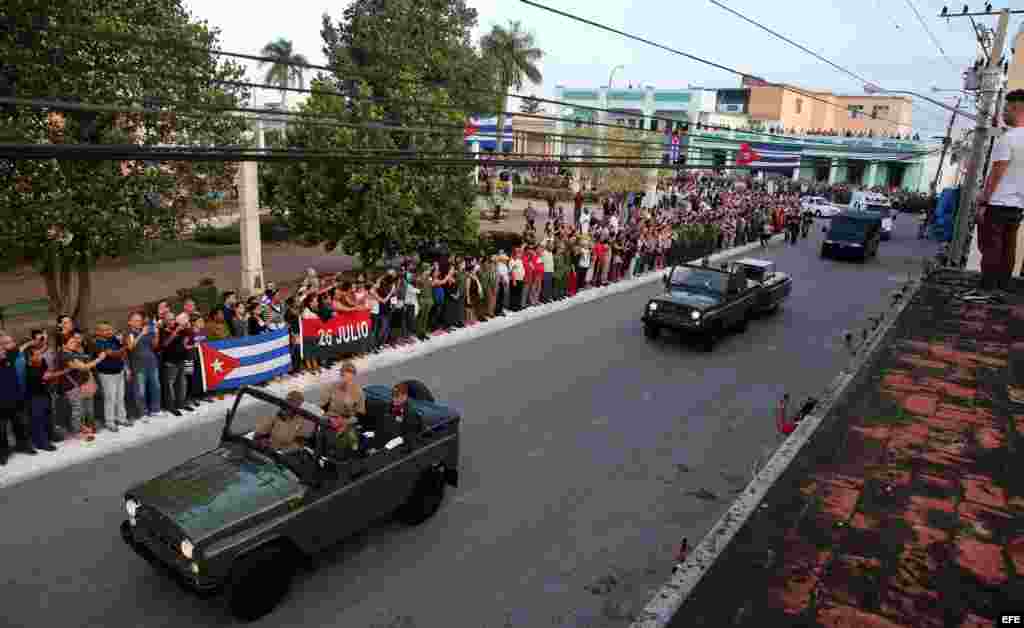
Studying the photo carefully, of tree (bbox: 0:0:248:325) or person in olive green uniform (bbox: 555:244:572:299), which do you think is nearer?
tree (bbox: 0:0:248:325)

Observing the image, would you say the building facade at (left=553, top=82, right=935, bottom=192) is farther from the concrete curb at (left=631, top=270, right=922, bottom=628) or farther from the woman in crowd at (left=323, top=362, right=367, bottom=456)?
the concrete curb at (left=631, top=270, right=922, bottom=628)

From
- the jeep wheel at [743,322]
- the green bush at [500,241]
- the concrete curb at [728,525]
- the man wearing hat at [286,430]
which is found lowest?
the jeep wheel at [743,322]

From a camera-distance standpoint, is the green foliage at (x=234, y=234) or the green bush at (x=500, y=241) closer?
the green bush at (x=500, y=241)

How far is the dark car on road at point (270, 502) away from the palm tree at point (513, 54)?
1747 inches

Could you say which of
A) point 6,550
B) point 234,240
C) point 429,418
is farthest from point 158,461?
point 234,240

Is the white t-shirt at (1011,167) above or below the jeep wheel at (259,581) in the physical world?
above

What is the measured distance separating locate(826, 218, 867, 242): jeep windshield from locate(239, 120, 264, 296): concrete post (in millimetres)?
24748

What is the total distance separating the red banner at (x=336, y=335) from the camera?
13570 mm

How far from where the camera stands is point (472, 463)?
1012 centimetres

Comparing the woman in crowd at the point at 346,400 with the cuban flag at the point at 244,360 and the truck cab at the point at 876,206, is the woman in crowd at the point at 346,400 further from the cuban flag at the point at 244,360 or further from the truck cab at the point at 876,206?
the truck cab at the point at 876,206

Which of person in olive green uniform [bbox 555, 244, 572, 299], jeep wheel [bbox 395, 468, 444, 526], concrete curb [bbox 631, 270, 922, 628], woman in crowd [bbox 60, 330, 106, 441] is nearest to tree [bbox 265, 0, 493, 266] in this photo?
person in olive green uniform [bbox 555, 244, 572, 299]

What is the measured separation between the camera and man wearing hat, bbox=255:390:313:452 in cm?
740

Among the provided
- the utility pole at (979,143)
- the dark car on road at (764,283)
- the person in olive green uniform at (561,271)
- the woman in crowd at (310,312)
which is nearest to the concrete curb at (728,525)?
the utility pole at (979,143)

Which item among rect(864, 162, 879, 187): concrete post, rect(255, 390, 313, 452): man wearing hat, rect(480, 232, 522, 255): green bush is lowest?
rect(480, 232, 522, 255): green bush
